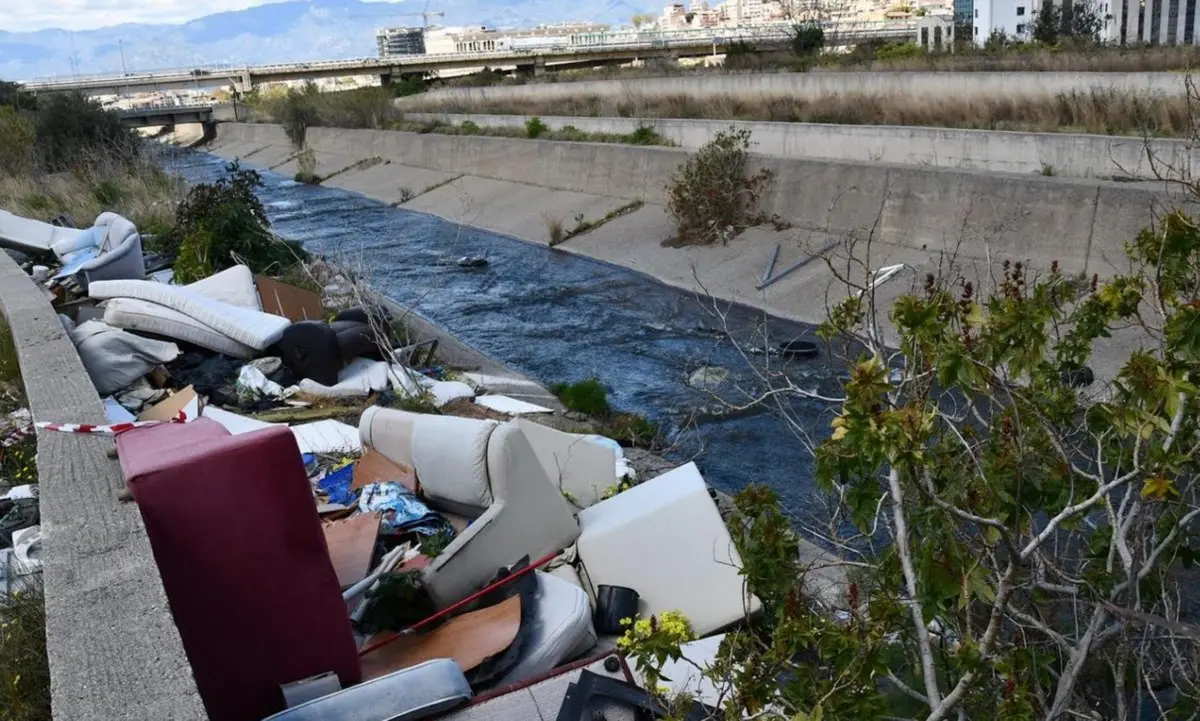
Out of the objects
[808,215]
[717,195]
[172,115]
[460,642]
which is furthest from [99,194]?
[172,115]

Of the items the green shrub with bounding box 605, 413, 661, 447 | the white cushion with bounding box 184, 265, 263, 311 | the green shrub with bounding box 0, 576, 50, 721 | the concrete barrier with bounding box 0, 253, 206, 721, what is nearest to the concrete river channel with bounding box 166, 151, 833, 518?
the green shrub with bounding box 605, 413, 661, 447

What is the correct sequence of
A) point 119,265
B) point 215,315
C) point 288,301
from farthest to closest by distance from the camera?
point 119,265 → point 288,301 → point 215,315

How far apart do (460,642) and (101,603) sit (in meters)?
1.53

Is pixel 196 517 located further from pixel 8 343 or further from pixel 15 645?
pixel 8 343

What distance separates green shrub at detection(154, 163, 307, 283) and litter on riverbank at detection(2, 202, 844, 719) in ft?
11.6

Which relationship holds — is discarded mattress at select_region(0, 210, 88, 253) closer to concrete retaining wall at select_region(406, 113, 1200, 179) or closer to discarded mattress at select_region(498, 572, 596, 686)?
discarded mattress at select_region(498, 572, 596, 686)

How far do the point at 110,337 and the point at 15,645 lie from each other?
5096 millimetres

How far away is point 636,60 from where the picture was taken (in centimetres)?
6575

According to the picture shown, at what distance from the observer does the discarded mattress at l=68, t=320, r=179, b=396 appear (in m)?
7.95

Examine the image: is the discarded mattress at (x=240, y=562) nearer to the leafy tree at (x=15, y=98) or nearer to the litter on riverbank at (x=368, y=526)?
the litter on riverbank at (x=368, y=526)

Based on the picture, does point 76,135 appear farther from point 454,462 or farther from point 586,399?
point 454,462

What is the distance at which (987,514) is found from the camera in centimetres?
291

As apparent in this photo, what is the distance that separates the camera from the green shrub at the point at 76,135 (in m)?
23.3

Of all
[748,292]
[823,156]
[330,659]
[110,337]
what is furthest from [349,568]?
[823,156]
